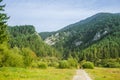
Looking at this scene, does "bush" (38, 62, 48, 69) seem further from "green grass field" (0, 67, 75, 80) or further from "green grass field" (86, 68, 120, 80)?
"green grass field" (0, 67, 75, 80)

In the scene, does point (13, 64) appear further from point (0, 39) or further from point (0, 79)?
point (0, 79)

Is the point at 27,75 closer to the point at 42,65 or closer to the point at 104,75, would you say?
the point at 104,75

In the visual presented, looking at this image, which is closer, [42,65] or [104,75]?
[104,75]

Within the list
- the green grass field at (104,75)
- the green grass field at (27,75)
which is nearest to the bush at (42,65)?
the green grass field at (104,75)

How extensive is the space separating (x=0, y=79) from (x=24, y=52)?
222 feet

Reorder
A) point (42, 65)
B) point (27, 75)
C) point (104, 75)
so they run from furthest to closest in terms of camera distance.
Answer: point (42, 65) < point (104, 75) < point (27, 75)

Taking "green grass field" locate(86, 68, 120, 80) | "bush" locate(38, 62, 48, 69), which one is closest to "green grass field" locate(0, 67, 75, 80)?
"green grass field" locate(86, 68, 120, 80)

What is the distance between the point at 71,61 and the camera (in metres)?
138

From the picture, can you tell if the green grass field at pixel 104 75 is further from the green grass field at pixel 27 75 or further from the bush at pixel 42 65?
the bush at pixel 42 65

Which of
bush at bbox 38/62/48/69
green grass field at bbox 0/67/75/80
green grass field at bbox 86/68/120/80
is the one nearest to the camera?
green grass field at bbox 0/67/75/80

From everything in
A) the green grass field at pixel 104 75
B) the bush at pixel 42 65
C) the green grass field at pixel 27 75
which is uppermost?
the green grass field at pixel 27 75

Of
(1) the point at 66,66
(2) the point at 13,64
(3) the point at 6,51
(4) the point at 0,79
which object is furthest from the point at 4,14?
(1) the point at 66,66

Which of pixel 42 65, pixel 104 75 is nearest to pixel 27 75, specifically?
pixel 104 75

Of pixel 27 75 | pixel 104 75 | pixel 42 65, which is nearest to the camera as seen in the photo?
pixel 27 75
